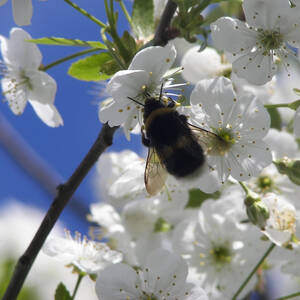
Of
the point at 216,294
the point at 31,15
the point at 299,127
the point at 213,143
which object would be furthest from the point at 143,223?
the point at 31,15

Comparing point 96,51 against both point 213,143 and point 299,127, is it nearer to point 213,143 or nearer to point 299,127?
point 213,143

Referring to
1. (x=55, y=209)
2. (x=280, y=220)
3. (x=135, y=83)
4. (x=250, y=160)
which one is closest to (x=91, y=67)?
(x=135, y=83)

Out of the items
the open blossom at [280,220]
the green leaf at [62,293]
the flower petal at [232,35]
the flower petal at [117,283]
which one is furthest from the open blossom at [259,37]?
the green leaf at [62,293]

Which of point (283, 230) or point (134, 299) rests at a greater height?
point (283, 230)

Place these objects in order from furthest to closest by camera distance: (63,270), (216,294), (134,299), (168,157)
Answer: (63,270)
(216,294)
(134,299)
(168,157)

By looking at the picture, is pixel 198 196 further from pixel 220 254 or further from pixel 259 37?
pixel 259 37

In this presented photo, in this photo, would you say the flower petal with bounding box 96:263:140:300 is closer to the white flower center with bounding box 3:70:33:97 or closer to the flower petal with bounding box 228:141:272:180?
the flower petal with bounding box 228:141:272:180
